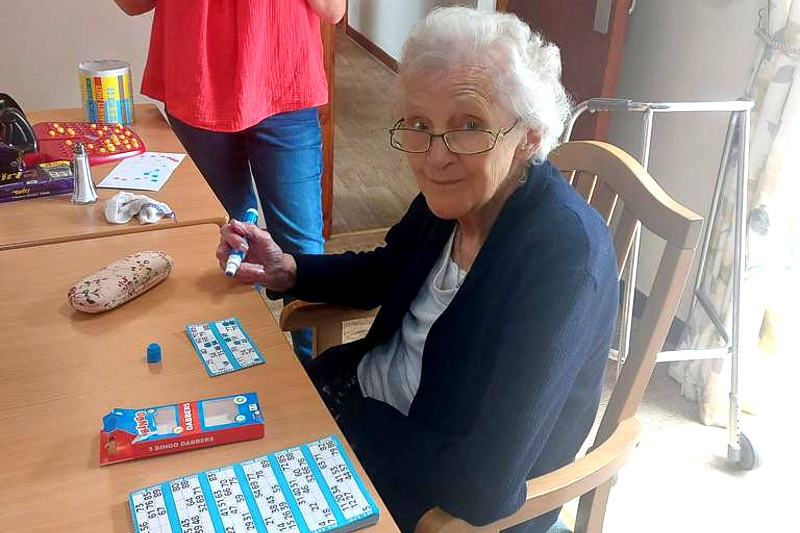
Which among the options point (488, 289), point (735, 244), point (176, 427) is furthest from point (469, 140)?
point (735, 244)

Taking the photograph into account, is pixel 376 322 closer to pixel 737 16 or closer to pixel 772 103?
pixel 772 103

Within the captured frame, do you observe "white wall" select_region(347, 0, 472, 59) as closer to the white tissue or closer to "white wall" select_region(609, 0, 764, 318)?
"white wall" select_region(609, 0, 764, 318)

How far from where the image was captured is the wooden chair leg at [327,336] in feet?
4.74

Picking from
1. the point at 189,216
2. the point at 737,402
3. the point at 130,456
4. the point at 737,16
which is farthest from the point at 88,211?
the point at 737,16

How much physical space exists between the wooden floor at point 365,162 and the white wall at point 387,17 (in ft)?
0.94

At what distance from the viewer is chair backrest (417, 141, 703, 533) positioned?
1.00 meters

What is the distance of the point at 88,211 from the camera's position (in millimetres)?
1462

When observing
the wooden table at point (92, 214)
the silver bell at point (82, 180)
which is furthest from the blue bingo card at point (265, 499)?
the silver bell at point (82, 180)

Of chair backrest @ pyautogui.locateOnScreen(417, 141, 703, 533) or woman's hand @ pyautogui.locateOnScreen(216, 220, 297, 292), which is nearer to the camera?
chair backrest @ pyautogui.locateOnScreen(417, 141, 703, 533)

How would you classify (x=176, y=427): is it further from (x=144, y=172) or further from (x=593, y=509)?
(x=144, y=172)

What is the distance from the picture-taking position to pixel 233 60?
1.61 meters

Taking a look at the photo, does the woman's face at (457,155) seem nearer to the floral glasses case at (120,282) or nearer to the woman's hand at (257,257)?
the woman's hand at (257,257)

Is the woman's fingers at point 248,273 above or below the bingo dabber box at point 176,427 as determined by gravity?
above

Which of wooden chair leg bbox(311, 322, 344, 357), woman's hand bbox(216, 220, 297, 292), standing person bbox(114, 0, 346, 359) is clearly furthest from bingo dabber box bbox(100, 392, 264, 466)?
standing person bbox(114, 0, 346, 359)
